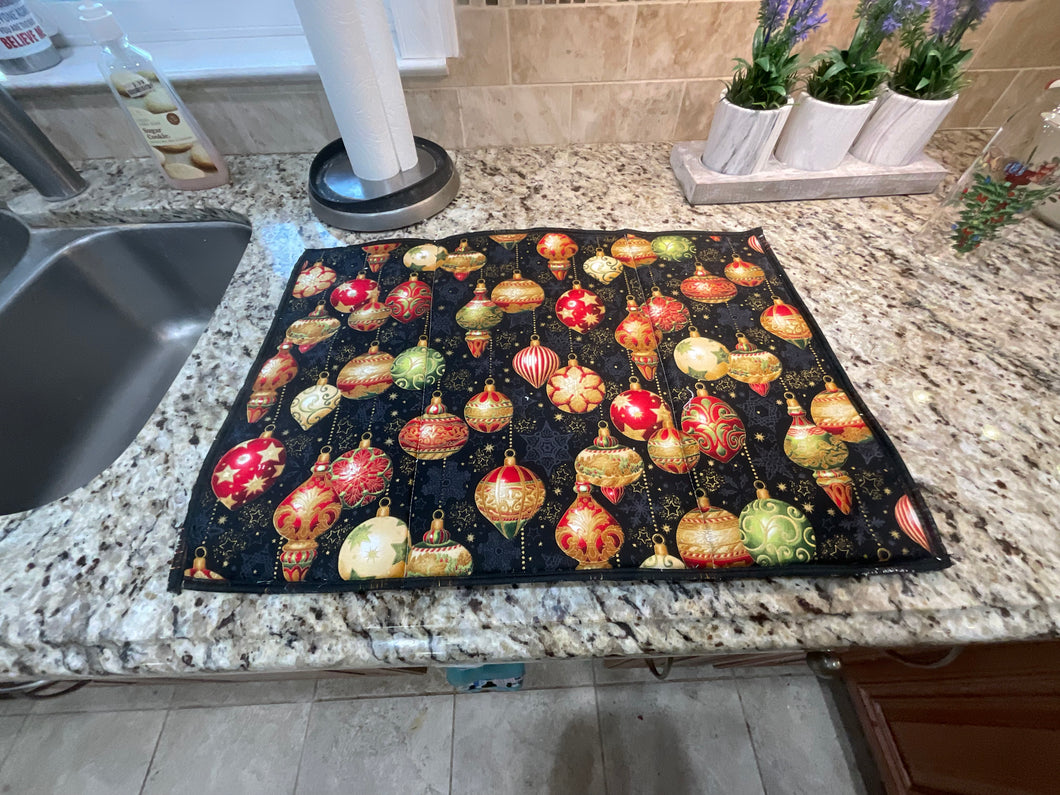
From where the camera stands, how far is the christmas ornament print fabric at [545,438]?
1.34 ft

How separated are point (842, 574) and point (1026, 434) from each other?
0.95 ft

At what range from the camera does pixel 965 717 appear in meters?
0.67

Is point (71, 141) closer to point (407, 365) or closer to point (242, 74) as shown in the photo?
point (242, 74)

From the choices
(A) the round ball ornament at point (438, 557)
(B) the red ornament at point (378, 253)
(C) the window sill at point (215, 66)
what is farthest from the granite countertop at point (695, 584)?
(C) the window sill at point (215, 66)

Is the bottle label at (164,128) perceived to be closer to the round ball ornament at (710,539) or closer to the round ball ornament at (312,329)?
the round ball ornament at (312,329)

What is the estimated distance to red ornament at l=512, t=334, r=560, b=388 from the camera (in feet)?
1.73

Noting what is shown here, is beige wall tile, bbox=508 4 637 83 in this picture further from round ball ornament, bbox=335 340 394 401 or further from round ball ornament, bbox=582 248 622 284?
round ball ornament, bbox=335 340 394 401

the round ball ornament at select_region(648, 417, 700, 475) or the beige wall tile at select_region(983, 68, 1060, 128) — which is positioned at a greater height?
the beige wall tile at select_region(983, 68, 1060, 128)

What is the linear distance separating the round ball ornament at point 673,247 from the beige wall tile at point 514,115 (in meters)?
0.33

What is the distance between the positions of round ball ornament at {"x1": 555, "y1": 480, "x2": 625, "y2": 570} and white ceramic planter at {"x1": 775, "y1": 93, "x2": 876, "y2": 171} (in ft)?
2.10

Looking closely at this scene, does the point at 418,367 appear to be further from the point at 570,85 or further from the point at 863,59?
the point at 863,59

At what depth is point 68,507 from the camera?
448 mm

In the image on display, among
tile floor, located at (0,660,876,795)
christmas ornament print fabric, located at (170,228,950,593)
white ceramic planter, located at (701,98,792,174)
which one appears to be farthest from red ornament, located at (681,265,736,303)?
tile floor, located at (0,660,876,795)

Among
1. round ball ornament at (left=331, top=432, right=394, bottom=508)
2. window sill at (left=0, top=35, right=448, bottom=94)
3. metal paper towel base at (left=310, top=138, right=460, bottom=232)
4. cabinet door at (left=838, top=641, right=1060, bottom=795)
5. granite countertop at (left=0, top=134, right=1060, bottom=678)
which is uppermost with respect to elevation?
window sill at (left=0, top=35, right=448, bottom=94)
